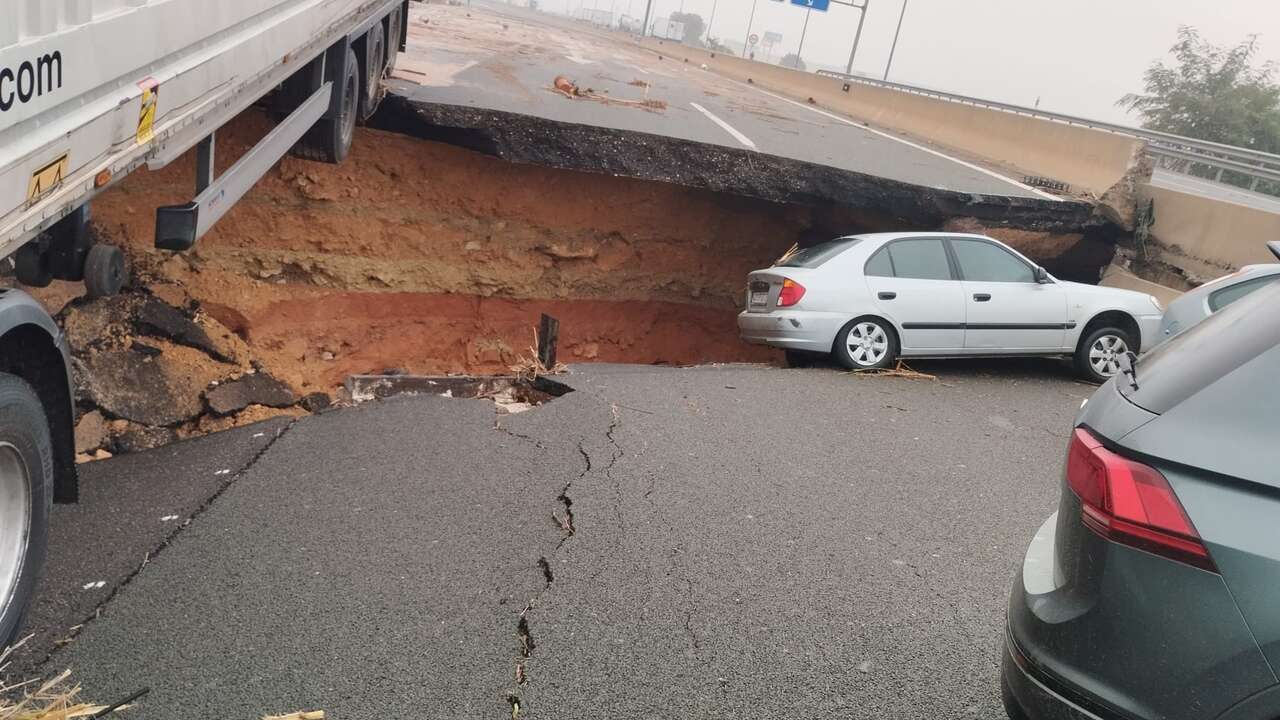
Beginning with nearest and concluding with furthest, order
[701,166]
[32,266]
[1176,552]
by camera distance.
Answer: [1176,552] → [32,266] → [701,166]

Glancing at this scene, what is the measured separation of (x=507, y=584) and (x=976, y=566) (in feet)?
7.93

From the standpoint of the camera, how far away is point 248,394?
7.95 m

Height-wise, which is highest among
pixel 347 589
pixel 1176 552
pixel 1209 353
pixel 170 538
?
pixel 1209 353

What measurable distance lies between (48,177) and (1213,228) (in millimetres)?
11859

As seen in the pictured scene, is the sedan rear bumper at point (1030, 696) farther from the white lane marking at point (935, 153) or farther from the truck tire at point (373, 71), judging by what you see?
the white lane marking at point (935, 153)

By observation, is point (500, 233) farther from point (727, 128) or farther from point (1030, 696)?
point (1030, 696)

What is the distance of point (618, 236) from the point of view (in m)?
12.4

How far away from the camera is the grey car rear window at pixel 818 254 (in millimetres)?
9719

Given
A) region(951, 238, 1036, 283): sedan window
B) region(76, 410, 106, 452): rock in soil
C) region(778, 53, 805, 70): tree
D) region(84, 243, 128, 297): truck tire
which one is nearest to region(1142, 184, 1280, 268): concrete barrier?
→ region(951, 238, 1036, 283): sedan window

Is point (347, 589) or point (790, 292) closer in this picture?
point (347, 589)

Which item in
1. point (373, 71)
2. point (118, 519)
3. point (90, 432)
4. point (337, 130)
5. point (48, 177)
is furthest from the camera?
point (373, 71)

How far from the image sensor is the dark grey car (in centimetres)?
237

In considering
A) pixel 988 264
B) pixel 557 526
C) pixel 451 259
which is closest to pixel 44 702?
pixel 557 526

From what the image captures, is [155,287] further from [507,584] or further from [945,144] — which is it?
[945,144]
